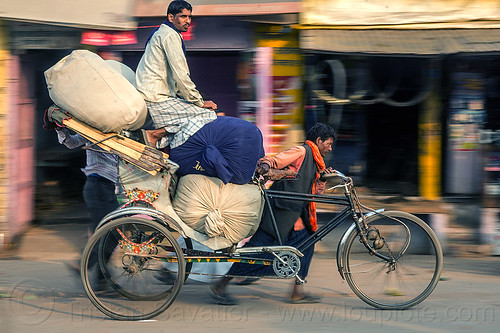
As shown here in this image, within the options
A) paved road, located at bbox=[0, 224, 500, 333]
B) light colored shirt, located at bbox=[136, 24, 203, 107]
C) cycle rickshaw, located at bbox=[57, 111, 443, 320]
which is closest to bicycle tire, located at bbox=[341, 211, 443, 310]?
cycle rickshaw, located at bbox=[57, 111, 443, 320]

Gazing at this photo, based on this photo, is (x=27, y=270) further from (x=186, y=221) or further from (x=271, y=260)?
(x=271, y=260)

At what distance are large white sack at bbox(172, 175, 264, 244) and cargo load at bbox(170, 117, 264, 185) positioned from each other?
0.25 ft

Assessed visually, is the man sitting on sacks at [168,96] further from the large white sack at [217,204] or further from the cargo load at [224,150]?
the large white sack at [217,204]

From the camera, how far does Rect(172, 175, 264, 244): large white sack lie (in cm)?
468

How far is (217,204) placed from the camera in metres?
4.70

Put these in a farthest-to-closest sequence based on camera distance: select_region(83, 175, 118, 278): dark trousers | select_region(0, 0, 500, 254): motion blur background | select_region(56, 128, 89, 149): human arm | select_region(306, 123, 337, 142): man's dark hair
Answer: select_region(0, 0, 500, 254): motion blur background < select_region(83, 175, 118, 278): dark trousers < select_region(306, 123, 337, 142): man's dark hair < select_region(56, 128, 89, 149): human arm

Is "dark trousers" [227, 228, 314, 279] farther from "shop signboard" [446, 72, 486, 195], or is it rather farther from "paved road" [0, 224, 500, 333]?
"shop signboard" [446, 72, 486, 195]

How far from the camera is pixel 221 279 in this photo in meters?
5.01

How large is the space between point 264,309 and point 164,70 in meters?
2.03

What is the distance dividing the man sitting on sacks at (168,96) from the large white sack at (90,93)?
0.87ft

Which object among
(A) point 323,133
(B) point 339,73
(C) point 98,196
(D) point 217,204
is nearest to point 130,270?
(C) point 98,196

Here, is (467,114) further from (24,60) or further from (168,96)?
(24,60)

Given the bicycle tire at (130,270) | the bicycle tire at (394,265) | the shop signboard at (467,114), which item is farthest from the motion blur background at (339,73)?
the bicycle tire at (130,270)

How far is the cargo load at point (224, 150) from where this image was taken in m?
4.62
